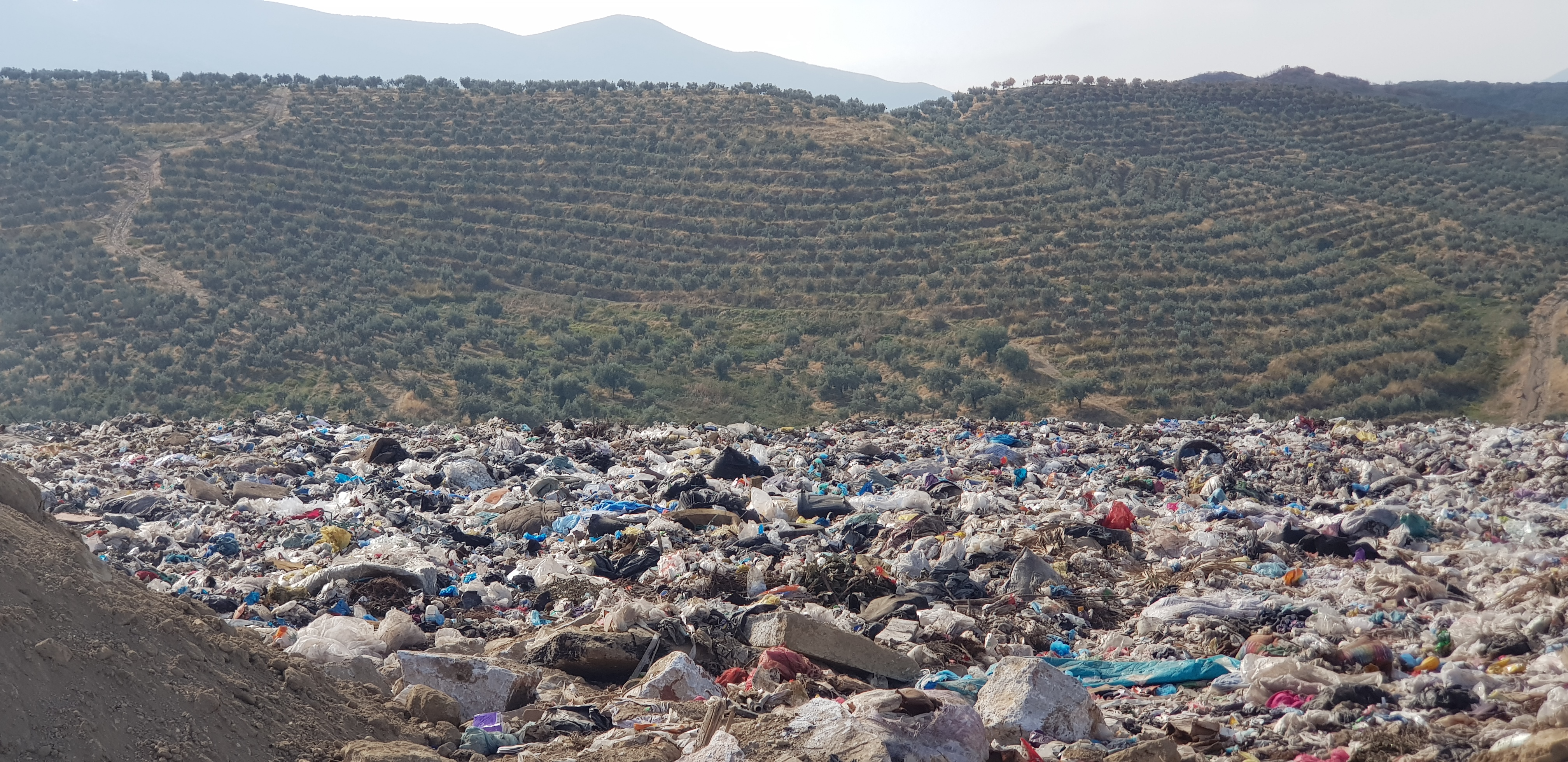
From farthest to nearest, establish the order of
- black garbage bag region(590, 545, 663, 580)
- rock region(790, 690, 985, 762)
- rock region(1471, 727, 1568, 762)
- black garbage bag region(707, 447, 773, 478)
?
black garbage bag region(707, 447, 773, 478), black garbage bag region(590, 545, 663, 580), rock region(790, 690, 985, 762), rock region(1471, 727, 1568, 762)

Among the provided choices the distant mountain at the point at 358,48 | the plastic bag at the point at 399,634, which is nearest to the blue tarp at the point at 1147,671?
the plastic bag at the point at 399,634

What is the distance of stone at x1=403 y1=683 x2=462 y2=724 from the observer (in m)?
3.78

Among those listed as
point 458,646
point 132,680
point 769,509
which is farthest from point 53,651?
point 769,509

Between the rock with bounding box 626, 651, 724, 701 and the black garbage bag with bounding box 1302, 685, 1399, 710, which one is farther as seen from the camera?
the rock with bounding box 626, 651, 724, 701

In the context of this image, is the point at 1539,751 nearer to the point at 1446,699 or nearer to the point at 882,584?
the point at 1446,699

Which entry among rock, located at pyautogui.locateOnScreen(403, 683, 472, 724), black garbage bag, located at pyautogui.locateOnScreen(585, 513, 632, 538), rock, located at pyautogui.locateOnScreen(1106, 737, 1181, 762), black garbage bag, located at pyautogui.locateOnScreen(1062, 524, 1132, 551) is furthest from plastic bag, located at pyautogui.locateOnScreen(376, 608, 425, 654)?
black garbage bag, located at pyautogui.locateOnScreen(1062, 524, 1132, 551)

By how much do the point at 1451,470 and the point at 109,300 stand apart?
80.6 feet

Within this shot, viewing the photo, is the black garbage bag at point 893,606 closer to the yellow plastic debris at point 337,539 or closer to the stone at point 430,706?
the stone at point 430,706

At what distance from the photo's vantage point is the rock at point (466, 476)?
28.8 ft

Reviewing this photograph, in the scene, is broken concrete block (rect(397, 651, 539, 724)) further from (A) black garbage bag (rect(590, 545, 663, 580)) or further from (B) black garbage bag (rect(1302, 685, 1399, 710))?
(B) black garbage bag (rect(1302, 685, 1399, 710))

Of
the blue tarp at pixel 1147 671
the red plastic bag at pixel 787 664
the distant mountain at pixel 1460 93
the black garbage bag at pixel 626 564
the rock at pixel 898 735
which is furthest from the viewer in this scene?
the distant mountain at pixel 1460 93

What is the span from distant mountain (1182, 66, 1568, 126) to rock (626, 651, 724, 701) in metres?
44.5

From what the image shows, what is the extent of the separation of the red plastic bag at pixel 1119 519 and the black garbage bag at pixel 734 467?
3.21 m

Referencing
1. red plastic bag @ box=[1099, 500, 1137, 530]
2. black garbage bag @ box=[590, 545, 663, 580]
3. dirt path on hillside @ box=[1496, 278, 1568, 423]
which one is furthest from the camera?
dirt path on hillside @ box=[1496, 278, 1568, 423]
